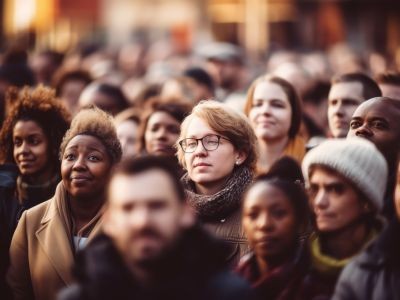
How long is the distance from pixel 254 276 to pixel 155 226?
1016mm

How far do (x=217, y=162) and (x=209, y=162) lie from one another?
0.06 m

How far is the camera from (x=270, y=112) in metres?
8.55

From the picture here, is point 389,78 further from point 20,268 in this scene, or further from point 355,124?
point 20,268

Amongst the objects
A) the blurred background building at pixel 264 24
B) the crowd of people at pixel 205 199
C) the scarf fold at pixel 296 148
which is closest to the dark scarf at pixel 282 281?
the crowd of people at pixel 205 199

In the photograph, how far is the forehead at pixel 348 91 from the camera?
8312mm

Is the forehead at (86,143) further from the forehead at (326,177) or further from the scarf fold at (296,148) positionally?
the scarf fold at (296,148)

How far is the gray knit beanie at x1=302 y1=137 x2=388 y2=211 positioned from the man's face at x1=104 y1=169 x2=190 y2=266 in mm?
1097

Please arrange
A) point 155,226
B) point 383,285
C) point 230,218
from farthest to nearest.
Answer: point 230,218 < point 383,285 < point 155,226

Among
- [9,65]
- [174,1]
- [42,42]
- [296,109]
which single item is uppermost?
[174,1]

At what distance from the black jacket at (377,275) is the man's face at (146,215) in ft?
3.03

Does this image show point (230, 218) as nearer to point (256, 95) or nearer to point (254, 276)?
point (254, 276)

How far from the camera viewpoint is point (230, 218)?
645 centimetres

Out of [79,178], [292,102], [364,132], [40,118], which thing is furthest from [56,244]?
[292,102]

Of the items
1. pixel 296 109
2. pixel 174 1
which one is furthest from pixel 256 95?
pixel 174 1
